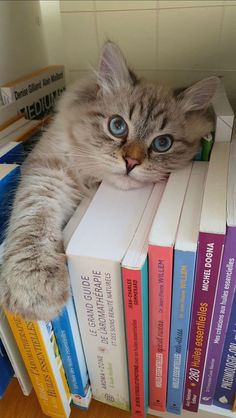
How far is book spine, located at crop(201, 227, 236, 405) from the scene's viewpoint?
557 mm

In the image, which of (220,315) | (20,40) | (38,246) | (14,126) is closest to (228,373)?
(220,315)

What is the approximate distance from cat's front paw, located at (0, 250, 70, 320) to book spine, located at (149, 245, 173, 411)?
17 cm

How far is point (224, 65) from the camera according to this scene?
108 cm

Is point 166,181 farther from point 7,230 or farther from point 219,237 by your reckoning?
point 7,230

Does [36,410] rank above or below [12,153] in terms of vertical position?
below

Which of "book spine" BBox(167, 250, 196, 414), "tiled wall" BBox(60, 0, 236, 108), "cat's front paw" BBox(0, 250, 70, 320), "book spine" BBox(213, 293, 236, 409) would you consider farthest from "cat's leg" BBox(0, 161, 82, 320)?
"tiled wall" BBox(60, 0, 236, 108)

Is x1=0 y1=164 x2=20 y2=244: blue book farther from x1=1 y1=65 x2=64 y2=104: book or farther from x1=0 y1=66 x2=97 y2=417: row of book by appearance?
x1=1 y1=65 x2=64 y2=104: book

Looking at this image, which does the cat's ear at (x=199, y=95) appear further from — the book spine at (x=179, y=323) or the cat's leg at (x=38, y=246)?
the book spine at (x=179, y=323)

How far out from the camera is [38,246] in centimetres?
69

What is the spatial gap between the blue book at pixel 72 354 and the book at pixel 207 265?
24 cm

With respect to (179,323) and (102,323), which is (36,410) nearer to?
(102,323)

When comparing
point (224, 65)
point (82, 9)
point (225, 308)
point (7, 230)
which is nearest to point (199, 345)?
point (225, 308)

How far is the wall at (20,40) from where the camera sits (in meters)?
1.00

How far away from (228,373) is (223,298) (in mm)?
231
